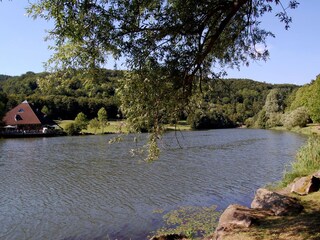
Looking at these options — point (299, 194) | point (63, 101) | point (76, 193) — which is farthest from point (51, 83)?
point (63, 101)

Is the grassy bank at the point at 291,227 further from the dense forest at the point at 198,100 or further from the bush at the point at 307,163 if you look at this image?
the bush at the point at 307,163

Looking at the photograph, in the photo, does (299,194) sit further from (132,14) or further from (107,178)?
(107,178)

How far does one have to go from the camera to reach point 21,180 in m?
23.6

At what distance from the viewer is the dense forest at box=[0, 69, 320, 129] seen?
8156mm

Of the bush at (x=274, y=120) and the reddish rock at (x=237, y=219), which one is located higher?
the bush at (x=274, y=120)

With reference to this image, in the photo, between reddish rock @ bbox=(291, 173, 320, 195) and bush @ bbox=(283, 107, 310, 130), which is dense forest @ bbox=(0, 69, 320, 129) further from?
reddish rock @ bbox=(291, 173, 320, 195)

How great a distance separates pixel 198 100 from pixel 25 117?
74522 millimetres

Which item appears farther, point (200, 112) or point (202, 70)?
point (200, 112)

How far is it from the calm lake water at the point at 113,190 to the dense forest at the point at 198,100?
1.92 m

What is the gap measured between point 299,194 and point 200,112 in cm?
430

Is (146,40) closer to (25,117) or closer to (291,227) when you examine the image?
(291,227)

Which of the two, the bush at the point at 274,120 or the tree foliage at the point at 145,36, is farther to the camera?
the bush at the point at 274,120

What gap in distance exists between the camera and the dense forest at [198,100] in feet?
26.8

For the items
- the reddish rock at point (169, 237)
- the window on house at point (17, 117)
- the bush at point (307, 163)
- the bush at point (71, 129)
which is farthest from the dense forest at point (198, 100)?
the bush at point (71, 129)
